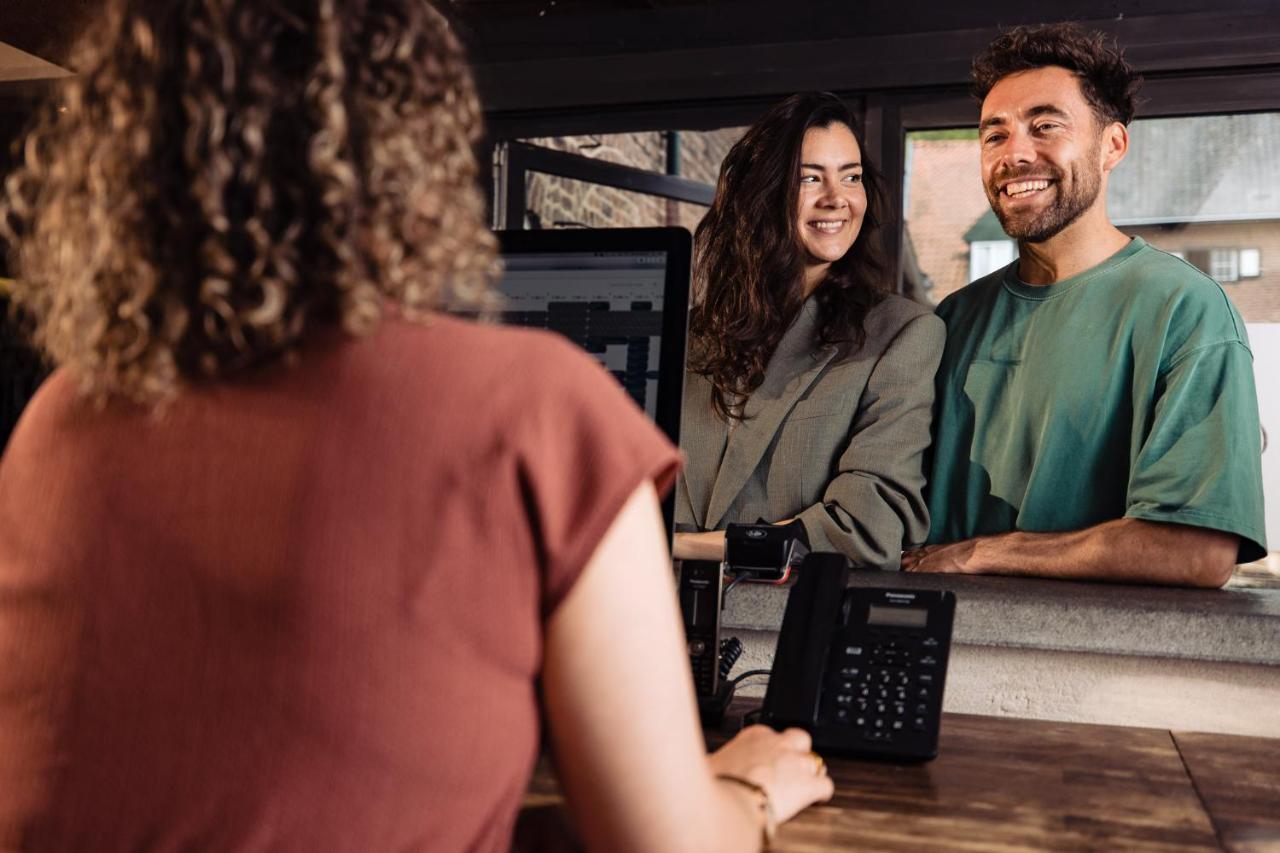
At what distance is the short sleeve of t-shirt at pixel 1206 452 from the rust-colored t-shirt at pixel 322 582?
1.72 m

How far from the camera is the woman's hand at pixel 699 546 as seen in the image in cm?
171

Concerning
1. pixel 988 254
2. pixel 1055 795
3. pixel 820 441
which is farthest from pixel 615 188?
pixel 1055 795

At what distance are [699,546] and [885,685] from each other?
2.18 feet

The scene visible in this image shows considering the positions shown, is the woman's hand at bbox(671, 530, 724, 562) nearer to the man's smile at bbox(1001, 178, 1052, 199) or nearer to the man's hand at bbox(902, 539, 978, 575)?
the man's hand at bbox(902, 539, 978, 575)

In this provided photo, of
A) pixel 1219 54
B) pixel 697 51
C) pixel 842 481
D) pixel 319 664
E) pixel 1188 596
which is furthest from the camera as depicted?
pixel 697 51

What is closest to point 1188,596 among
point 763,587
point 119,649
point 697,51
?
point 763,587

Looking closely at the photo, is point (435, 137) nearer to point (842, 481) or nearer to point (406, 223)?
point (406, 223)

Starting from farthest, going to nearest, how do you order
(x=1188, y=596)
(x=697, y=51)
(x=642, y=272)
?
(x=697, y=51)
(x=1188, y=596)
(x=642, y=272)

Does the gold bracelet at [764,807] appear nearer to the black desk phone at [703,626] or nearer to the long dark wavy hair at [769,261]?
the black desk phone at [703,626]

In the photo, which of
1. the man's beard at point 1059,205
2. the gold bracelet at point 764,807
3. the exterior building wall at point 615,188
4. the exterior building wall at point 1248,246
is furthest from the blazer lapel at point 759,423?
the exterior building wall at point 1248,246

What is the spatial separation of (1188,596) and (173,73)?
1.35 meters

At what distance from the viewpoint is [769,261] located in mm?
2436

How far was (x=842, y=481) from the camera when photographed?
203cm

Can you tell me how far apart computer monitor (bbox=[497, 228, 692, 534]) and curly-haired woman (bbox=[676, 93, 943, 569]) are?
0.63 meters
